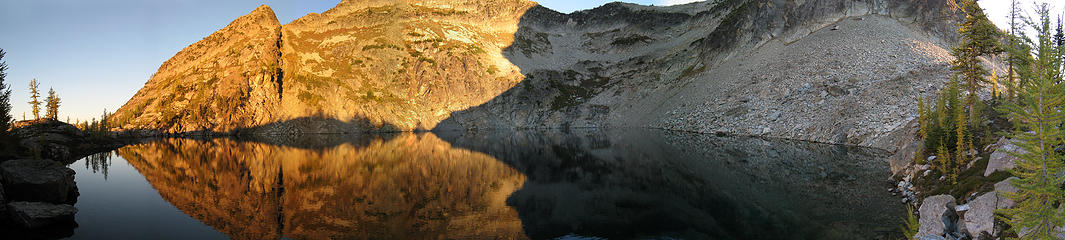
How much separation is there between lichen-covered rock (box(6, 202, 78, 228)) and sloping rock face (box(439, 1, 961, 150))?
145ft

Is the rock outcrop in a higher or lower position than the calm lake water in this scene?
higher

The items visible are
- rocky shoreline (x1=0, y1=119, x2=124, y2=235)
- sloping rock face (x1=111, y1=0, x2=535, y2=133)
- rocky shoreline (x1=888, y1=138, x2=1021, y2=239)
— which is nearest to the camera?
rocky shoreline (x1=888, y1=138, x2=1021, y2=239)

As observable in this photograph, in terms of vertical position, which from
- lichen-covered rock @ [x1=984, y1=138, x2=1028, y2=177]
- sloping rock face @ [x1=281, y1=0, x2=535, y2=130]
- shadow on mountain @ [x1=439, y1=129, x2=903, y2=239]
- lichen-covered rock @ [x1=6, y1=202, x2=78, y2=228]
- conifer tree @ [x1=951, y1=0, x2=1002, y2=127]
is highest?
sloping rock face @ [x1=281, y1=0, x2=535, y2=130]

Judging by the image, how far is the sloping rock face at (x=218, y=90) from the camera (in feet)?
305

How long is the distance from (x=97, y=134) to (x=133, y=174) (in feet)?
167

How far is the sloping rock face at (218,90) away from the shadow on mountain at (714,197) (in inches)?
3478

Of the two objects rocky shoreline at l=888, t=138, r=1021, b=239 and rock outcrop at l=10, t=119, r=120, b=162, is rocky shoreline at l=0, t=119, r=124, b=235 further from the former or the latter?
rocky shoreline at l=888, t=138, r=1021, b=239

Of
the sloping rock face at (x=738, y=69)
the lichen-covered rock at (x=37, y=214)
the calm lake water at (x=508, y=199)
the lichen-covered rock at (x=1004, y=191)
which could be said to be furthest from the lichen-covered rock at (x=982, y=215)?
the lichen-covered rock at (x=37, y=214)

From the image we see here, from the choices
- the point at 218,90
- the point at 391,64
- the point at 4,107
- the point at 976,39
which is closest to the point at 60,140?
the point at 4,107

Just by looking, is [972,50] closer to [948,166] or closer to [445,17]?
[948,166]

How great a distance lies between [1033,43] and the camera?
8391mm

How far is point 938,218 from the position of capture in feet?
36.6

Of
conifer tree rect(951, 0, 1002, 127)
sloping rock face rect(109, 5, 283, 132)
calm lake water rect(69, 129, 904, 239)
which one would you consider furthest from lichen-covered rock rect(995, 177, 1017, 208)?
sloping rock face rect(109, 5, 283, 132)

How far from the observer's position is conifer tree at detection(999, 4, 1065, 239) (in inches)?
288
